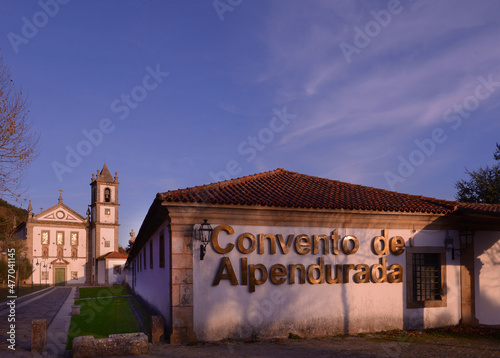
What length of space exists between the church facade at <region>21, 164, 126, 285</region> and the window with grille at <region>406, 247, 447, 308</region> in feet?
172

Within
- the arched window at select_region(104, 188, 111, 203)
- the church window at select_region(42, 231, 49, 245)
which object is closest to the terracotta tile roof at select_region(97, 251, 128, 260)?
the church window at select_region(42, 231, 49, 245)

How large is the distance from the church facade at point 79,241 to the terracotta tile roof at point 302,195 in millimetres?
50162

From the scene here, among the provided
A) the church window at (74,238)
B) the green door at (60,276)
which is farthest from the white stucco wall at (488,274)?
the church window at (74,238)

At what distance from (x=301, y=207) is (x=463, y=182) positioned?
2469 centimetres

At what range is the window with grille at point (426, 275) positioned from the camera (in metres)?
13.2

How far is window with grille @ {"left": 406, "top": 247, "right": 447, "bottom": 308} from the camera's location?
1320cm

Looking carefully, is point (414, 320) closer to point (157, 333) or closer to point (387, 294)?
point (387, 294)

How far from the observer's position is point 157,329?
10766 millimetres

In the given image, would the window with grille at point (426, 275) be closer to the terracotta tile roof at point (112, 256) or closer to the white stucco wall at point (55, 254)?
the terracotta tile roof at point (112, 256)

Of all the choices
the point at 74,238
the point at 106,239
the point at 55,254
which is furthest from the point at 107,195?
the point at 55,254

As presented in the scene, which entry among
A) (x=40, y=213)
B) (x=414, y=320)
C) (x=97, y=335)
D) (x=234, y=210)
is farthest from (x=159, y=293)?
(x=40, y=213)

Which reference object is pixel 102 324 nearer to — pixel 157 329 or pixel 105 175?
pixel 157 329

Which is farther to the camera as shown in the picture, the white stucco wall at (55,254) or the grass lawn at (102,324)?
the white stucco wall at (55,254)

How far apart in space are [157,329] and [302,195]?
562cm
